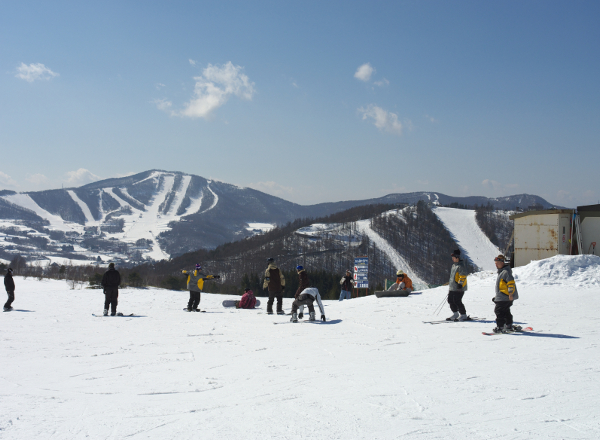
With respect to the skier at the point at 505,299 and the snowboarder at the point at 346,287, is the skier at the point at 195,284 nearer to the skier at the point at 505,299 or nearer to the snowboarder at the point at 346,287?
the snowboarder at the point at 346,287

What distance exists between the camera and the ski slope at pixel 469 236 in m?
138

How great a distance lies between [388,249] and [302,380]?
149m

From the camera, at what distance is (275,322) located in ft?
39.4

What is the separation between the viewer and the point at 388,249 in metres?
151

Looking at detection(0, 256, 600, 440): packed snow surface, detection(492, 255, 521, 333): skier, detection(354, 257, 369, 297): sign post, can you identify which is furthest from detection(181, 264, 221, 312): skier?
detection(354, 257, 369, 297): sign post

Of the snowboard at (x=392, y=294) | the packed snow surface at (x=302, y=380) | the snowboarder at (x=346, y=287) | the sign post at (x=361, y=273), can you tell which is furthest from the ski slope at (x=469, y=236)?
the packed snow surface at (x=302, y=380)

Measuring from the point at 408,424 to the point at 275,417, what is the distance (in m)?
1.29

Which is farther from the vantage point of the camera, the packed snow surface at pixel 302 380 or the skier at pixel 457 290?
the skier at pixel 457 290

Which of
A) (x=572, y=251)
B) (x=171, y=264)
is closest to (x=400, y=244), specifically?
(x=171, y=264)

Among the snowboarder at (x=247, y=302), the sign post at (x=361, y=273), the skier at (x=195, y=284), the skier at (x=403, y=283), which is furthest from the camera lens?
the sign post at (x=361, y=273)

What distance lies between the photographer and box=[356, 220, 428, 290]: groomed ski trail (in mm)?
132800

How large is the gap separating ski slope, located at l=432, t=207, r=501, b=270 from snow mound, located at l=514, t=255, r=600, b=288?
366 ft

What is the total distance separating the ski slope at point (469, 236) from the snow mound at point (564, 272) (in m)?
112

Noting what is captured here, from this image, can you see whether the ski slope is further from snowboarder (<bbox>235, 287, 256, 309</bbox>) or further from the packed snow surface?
the packed snow surface
